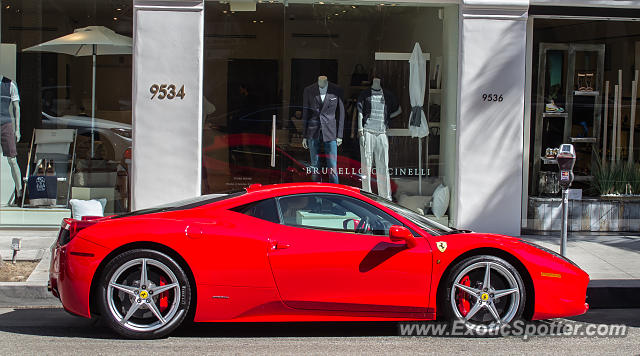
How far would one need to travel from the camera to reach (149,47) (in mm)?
10508

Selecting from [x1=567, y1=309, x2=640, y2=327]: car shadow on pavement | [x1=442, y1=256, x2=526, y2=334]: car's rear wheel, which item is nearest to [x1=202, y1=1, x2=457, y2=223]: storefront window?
[x1=567, y1=309, x2=640, y2=327]: car shadow on pavement

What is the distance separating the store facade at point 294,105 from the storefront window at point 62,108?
21 millimetres

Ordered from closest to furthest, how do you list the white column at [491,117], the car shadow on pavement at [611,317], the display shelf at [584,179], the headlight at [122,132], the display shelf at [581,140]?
the car shadow on pavement at [611,317]
the white column at [491,117]
the headlight at [122,132]
the display shelf at [584,179]
the display shelf at [581,140]

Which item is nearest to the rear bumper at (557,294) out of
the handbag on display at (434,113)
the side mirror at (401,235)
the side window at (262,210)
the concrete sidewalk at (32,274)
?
the side mirror at (401,235)

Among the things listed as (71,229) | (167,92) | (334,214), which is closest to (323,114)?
(167,92)

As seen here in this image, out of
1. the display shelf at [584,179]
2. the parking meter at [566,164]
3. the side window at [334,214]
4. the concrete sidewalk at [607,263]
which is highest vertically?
the parking meter at [566,164]

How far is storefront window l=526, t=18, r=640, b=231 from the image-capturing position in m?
11.5

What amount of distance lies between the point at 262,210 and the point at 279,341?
42.1 inches

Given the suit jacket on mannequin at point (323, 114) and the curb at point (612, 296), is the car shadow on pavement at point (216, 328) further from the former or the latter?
the suit jacket on mannequin at point (323, 114)

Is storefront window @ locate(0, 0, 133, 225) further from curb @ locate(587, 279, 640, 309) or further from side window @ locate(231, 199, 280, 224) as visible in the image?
curb @ locate(587, 279, 640, 309)

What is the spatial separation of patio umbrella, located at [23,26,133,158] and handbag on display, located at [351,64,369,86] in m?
3.45

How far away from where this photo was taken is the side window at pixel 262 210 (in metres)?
6.13

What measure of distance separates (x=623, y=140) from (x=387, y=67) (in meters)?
3.99

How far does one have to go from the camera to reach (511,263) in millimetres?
6191
